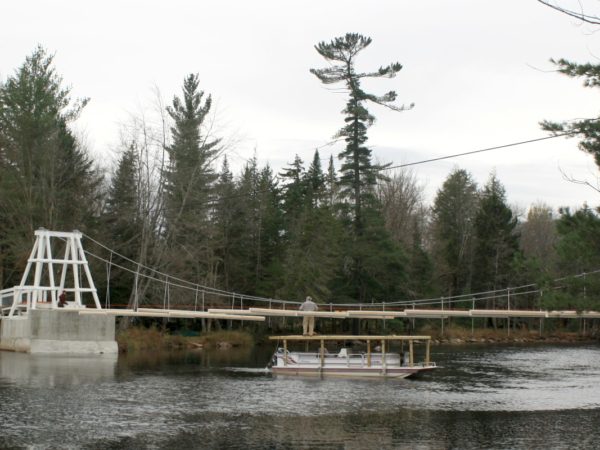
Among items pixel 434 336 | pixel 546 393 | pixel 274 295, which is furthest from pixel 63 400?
pixel 434 336

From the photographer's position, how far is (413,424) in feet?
61.4

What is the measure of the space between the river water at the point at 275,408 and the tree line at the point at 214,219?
903cm

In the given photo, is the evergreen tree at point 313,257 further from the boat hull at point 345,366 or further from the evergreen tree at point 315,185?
the boat hull at point 345,366

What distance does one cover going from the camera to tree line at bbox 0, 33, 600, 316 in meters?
46.5

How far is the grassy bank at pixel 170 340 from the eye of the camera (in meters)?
43.5

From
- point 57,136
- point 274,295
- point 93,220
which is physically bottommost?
point 274,295

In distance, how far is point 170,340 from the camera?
46.7 m

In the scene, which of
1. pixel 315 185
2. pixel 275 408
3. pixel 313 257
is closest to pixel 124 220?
pixel 313 257

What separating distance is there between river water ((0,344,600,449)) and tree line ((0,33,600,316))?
903 centimetres

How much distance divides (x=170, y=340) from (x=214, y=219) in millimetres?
14011

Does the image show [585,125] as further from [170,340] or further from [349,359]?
[170,340]

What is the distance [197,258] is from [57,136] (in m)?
11.0

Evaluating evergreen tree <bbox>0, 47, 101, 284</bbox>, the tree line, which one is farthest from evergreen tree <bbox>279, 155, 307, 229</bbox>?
evergreen tree <bbox>0, 47, 101, 284</bbox>

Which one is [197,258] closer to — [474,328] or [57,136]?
[57,136]
